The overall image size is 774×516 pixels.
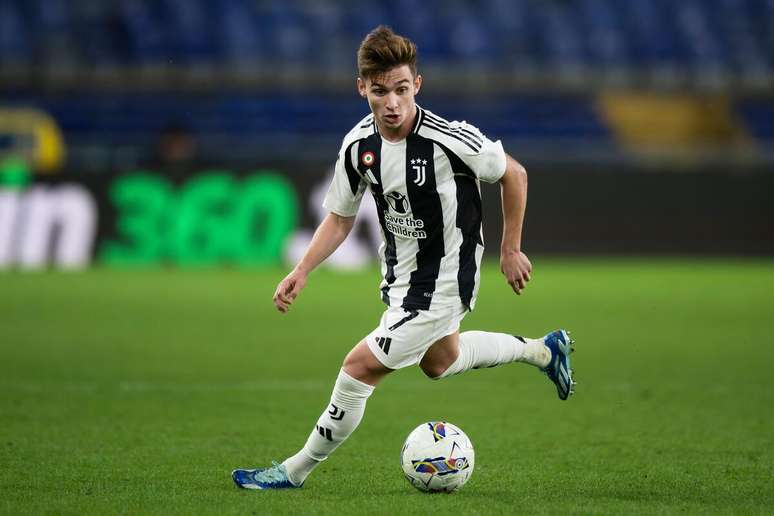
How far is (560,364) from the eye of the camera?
600cm

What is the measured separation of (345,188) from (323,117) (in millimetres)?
18826

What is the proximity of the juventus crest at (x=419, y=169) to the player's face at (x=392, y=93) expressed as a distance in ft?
0.59

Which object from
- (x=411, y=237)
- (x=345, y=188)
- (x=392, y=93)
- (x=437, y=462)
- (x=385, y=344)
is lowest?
(x=437, y=462)

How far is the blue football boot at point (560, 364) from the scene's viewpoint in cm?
598

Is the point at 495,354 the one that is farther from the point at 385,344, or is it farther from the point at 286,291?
the point at 286,291

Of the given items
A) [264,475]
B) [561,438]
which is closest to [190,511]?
[264,475]

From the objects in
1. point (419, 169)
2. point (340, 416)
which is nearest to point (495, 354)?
point (340, 416)

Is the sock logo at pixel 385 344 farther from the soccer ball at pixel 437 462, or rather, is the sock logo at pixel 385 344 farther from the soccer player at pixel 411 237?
the soccer ball at pixel 437 462

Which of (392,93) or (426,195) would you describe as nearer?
(392,93)

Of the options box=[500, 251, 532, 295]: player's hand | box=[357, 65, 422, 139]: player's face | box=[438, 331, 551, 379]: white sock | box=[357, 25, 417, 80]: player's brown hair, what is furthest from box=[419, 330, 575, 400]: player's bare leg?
box=[357, 25, 417, 80]: player's brown hair

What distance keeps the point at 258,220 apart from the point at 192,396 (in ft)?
33.0

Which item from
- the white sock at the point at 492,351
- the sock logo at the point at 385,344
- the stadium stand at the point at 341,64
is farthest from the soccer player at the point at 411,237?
the stadium stand at the point at 341,64

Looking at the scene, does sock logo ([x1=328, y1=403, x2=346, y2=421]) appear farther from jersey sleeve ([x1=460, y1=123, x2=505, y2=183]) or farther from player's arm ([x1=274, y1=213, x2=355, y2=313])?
jersey sleeve ([x1=460, y1=123, x2=505, y2=183])

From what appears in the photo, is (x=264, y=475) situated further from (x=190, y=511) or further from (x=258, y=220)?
(x=258, y=220)
